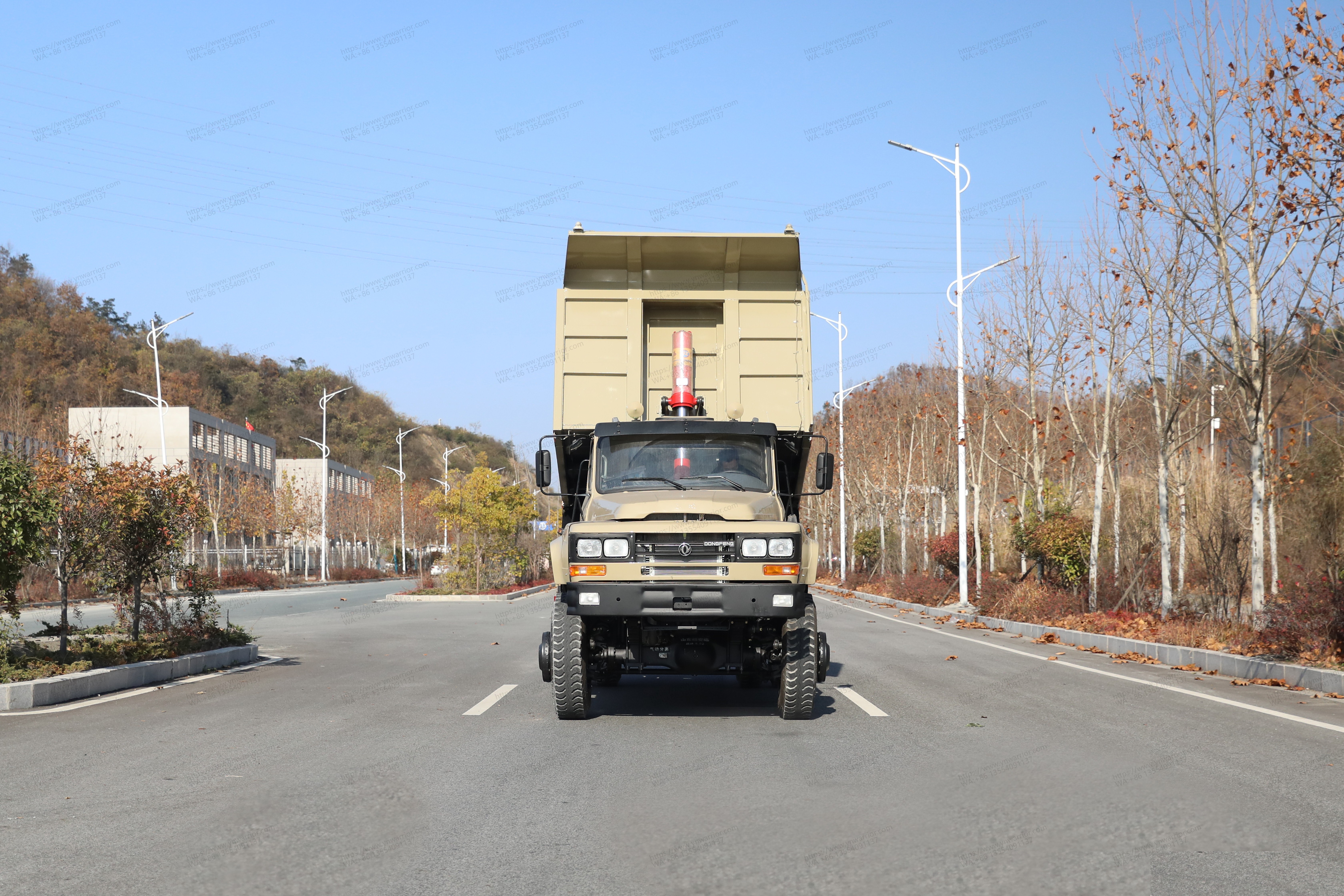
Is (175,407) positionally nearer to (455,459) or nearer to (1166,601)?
(1166,601)

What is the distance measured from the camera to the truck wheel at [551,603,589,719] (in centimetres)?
988

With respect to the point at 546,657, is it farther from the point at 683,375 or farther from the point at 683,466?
the point at 683,375

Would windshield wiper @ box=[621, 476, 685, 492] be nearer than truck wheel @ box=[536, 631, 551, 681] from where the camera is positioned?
No

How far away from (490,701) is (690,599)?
3.17 m

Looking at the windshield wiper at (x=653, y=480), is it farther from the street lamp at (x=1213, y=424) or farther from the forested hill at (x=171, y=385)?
the forested hill at (x=171, y=385)

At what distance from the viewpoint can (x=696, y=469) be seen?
11.0 meters

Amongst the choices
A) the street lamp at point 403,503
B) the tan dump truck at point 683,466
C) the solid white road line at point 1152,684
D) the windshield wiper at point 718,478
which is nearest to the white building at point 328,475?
the street lamp at point 403,503

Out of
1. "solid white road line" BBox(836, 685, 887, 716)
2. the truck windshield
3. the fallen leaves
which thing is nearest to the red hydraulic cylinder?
the truck windshield

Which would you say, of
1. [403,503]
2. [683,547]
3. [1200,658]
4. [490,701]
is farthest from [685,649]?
[403,503]

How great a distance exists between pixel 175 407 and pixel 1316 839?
7490 cm

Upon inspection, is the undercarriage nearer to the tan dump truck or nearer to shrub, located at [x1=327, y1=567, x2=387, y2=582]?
the tan dump truck

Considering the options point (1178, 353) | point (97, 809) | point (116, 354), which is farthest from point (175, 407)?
point (97, 809)

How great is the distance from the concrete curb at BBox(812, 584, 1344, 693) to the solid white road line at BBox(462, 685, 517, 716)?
8.72 m

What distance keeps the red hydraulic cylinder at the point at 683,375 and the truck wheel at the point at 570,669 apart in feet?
9.73
